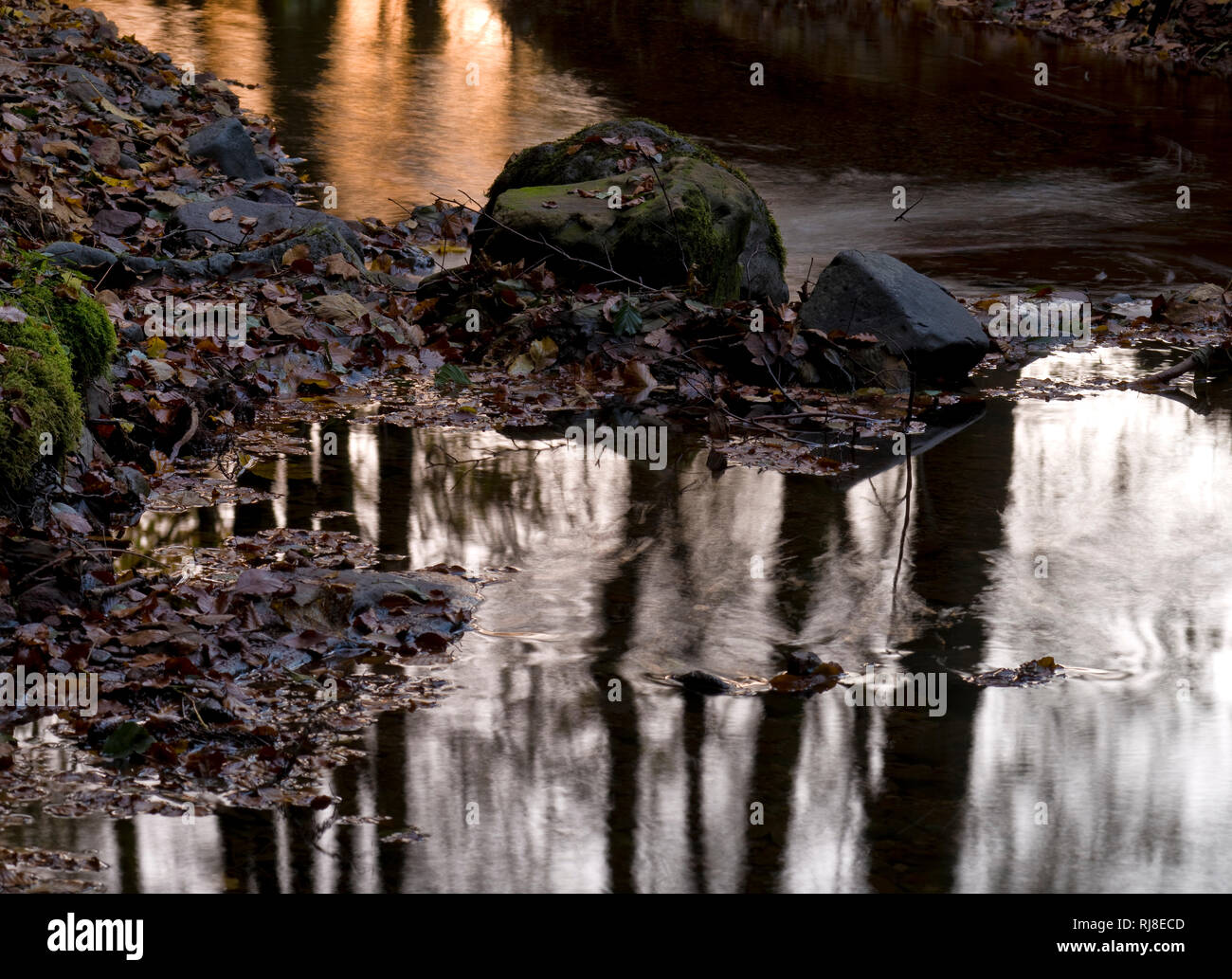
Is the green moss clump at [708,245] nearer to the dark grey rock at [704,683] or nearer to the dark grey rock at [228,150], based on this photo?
the dark grey rock at [704,683]

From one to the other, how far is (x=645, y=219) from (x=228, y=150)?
586cm

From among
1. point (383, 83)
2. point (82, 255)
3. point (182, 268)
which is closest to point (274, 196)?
point (182, 268)

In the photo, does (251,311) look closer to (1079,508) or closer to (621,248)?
(621,248)

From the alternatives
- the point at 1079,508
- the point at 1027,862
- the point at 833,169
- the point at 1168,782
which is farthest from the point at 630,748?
the point at 833,169

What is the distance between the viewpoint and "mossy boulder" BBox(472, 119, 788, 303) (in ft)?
32.7

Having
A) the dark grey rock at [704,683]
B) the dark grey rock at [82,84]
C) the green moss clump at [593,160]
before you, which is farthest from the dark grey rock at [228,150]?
the dark grey rock at [704,683]

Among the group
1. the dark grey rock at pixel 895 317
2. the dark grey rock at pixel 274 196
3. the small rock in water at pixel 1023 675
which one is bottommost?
the small rock in water at pixel 1023 675

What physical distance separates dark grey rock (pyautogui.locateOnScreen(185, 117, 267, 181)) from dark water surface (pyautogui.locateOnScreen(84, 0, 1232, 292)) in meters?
0.96

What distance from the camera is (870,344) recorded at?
30.2 feet

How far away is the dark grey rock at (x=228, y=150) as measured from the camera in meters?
13.9

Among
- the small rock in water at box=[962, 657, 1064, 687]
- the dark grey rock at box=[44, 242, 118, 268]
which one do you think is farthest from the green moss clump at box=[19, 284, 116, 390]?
the small rock in water at box=[962, 657, 1064, 687]

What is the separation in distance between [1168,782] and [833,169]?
39.7 ft

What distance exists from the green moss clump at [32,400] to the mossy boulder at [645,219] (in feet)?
14.0

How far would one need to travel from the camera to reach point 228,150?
13992mm
